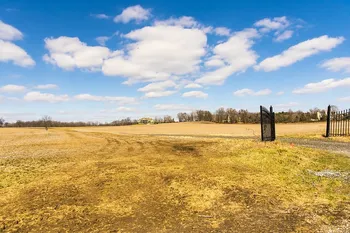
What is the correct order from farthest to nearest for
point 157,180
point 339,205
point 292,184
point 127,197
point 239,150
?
point 239,150 < point 157,180 < point 292,184 < point 127,197 < point 339,205

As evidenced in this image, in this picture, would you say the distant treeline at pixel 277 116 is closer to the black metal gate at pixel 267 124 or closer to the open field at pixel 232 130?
the open field at pixel 232 130

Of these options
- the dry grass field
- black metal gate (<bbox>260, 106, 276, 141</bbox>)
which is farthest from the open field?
the dry grass field

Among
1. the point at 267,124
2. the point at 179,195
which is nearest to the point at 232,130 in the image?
the point at 267,124

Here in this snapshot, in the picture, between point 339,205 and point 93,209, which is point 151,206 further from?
point 339,205

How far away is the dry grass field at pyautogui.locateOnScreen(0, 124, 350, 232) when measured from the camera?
562cm

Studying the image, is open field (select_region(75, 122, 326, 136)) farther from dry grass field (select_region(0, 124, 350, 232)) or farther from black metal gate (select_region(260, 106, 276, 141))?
dry grass field (select_region(0, 124, 350, 232))

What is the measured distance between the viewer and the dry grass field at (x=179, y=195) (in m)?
5.62

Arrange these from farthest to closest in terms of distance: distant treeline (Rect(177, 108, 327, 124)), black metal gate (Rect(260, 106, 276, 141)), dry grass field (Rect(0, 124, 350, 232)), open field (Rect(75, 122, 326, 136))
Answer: distant treeline (Rect(177, 108, 327, 124)), open field (Rect(75, 122, 326, 136)), black metal gate (Rect(260, 106, 276, 141)), dry grass field (Rect(0, 124, 350, 232))

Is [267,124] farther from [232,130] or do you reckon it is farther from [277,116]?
[277,116]

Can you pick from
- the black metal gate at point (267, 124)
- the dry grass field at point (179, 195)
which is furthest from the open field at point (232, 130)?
the dry grass field at point (179, 195)

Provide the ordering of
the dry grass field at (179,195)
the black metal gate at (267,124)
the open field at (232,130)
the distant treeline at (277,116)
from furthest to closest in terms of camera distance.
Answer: the distant treeline at (277,116) → the open field at (232,130) → the black metal gate at (267,124) → the dry grass field at (179,195)

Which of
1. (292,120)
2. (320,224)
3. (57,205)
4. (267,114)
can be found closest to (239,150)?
(267,114)

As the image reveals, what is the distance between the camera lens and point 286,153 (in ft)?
42.5

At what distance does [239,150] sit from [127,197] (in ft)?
29.1
